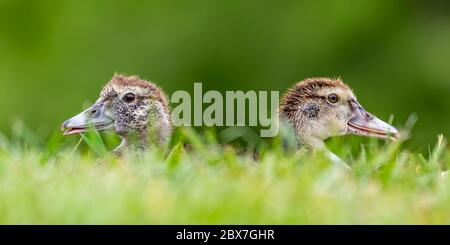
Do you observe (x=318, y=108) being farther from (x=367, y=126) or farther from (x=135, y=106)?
(x=135, y=106)

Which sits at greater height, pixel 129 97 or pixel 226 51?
pixel 226 51

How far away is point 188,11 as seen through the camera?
733 inches

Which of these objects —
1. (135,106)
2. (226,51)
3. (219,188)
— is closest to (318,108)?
(135,106)

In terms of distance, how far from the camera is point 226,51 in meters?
18.4

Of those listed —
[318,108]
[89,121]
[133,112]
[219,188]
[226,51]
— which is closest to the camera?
[219,188]

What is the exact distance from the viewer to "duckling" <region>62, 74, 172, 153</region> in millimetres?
8297

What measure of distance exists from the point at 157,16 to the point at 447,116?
482 cm

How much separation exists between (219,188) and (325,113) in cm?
264

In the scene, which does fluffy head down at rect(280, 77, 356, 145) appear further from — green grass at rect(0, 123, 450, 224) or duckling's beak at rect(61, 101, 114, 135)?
duckling's beak at rect(61, 101, 114, 135)

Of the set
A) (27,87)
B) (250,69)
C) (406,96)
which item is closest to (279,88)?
(250,69)

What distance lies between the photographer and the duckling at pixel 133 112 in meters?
8.30

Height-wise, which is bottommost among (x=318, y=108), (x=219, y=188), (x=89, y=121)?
(x=219, y=188)

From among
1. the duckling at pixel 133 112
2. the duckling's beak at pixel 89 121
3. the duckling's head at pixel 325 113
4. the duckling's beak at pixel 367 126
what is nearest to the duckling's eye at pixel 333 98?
the duckling's head at pixel 325 113
